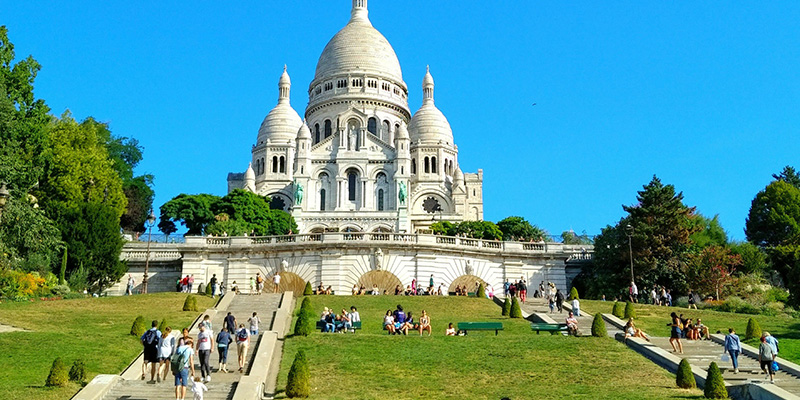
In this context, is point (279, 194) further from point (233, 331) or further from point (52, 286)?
point (233, 331)

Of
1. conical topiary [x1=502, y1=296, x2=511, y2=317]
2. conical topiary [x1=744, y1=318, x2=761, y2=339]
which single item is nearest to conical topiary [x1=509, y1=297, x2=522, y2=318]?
conical topiary [x1=502, y1=296, x2=511, y2=317]

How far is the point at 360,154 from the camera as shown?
89.4 meters

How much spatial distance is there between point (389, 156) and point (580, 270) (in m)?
45.2

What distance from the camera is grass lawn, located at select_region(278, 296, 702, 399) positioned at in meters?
18.5

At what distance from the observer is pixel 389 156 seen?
8919 centimetres


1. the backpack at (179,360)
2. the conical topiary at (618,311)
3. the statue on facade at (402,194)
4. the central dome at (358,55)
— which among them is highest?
the central dome at (358,55)

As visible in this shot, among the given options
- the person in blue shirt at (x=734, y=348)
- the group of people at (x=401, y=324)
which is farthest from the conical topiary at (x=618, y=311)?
the person in blue shirt at (x=734, y=348)

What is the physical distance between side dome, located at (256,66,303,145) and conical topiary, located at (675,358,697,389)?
7929 cm

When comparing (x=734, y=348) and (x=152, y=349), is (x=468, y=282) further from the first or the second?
(x=152, y=349)

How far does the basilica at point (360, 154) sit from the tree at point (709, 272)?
135 feet

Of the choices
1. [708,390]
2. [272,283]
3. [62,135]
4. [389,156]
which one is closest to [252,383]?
[708,390]

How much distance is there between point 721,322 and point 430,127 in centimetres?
6824

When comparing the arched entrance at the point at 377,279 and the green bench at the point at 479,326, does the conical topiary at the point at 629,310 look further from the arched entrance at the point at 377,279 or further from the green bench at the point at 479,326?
the arched entrance at the point at 377,279

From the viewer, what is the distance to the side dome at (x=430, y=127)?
96.6m
